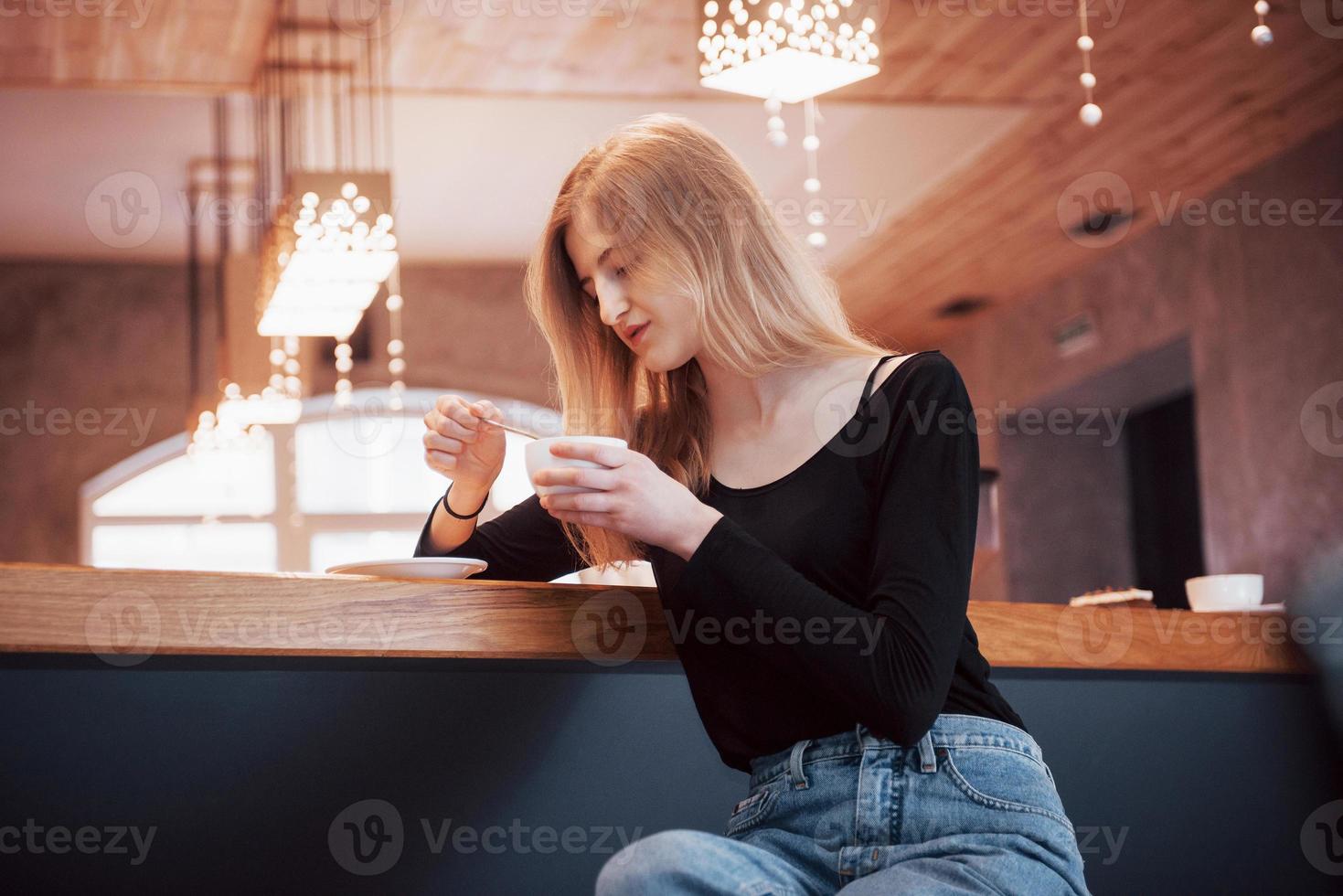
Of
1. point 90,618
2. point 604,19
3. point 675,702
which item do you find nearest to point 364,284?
point 604,19

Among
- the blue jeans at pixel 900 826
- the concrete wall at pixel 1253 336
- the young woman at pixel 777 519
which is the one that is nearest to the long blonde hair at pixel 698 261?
the young woman at pixel 777 519

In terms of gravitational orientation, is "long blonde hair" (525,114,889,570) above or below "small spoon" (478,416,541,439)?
above

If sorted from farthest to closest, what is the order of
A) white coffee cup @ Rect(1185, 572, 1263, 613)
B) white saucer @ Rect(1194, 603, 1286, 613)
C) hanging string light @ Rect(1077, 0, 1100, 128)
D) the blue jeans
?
hanging string light @ Rect(1077, 0, 1100, 128) < white coffee cup @ Rect(1185, 572, 1263, 613) < white saucer @ Rect(1194, 603, 1286, 613) < the blue jeans

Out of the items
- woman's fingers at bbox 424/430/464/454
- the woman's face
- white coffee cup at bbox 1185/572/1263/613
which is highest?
the woman's face

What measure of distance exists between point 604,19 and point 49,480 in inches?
181

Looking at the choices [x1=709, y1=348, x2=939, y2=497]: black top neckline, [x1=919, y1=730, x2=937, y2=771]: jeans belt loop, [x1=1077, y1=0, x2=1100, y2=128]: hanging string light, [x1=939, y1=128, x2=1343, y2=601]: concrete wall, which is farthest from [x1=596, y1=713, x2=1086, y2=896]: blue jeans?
[x1=939, y1=128, x2=1343, y2=601]: concrete wall

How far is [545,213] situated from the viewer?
7.51ft

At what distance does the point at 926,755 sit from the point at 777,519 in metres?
0.28

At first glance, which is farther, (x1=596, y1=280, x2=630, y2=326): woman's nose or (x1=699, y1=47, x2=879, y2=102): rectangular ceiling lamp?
(x1=699, y1=47, x2=879, y2=102): rectangular ceiling lamp

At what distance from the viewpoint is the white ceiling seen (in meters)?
5.37

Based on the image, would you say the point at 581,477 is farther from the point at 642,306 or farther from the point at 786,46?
the point at 786,46

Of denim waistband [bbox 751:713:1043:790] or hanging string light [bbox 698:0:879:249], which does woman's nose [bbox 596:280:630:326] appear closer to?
denim waistband [bbox 751:713:1043:790]

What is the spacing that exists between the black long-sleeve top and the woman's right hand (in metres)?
0.32

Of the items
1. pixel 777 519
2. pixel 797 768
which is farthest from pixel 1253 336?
pixel 797 768
